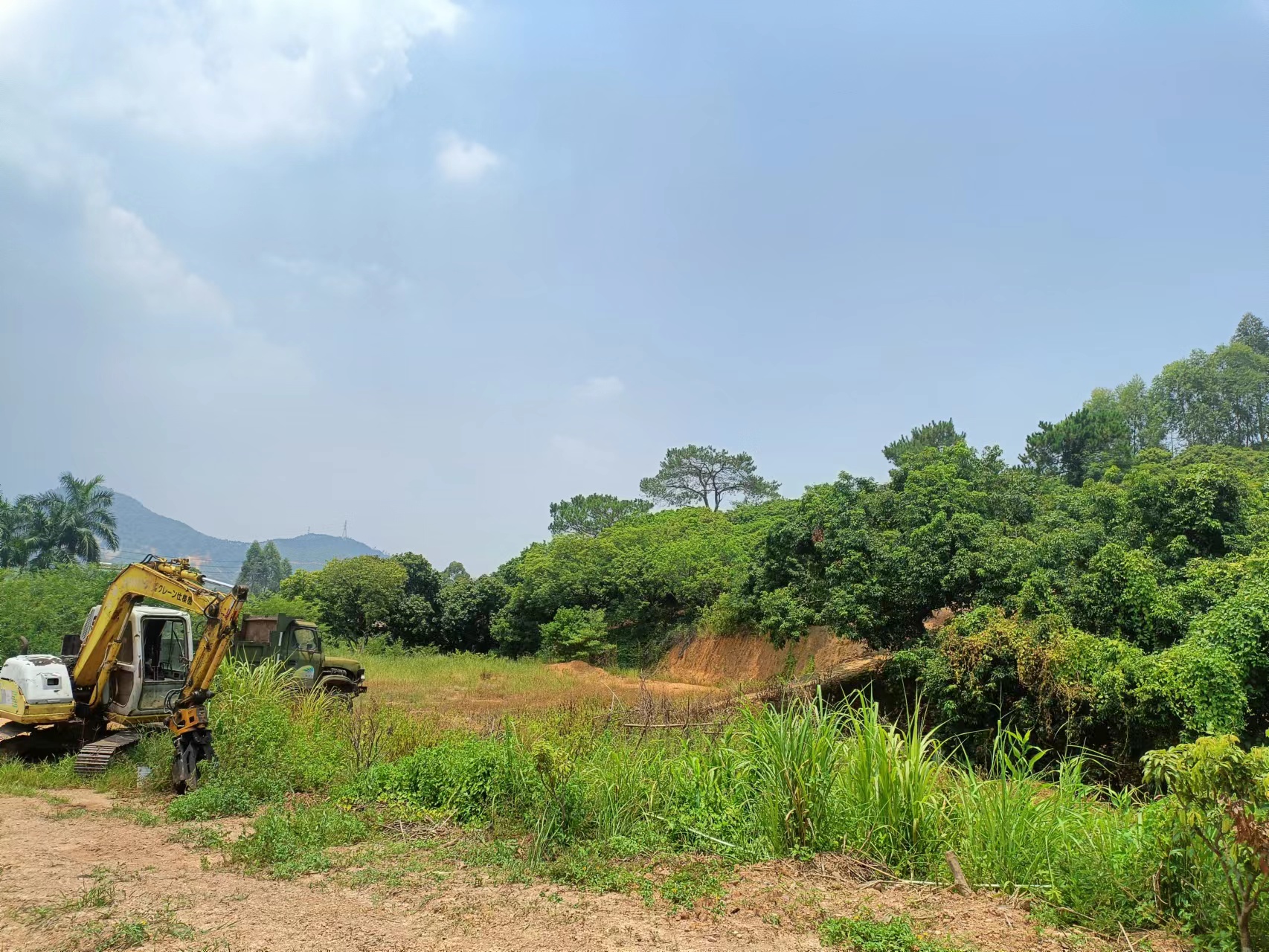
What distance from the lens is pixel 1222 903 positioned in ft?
13.6

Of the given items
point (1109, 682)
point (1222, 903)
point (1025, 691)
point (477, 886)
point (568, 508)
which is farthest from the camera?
point (568, 508)

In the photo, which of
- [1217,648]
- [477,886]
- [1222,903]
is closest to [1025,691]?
[1217,648]

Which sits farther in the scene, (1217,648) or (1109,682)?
(1109,682)

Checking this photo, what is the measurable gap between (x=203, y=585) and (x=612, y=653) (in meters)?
24.0

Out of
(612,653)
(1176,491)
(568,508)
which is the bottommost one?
(612,653)

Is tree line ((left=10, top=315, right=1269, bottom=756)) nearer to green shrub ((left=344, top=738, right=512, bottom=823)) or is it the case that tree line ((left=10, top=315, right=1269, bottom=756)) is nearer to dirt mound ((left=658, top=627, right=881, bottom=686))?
dirt mound ((left=658, top=627, right=881, bottom=686))

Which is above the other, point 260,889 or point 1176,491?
point 1176,491

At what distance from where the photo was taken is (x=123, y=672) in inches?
443

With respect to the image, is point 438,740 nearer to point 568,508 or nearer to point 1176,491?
point 1176,491

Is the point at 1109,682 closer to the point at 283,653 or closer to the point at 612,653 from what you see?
the point at 283,653

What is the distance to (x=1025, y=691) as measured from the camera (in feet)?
46.2

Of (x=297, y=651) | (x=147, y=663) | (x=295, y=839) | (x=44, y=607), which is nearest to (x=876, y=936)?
(x=295, y=839)

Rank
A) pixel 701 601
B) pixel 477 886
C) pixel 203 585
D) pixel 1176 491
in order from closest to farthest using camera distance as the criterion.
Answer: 1. pixel 477 886
2. pixel 203 585
3. pixel 1176 491
4. pixel 701 601

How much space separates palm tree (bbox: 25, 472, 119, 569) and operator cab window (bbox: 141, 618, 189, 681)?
41496 mm
